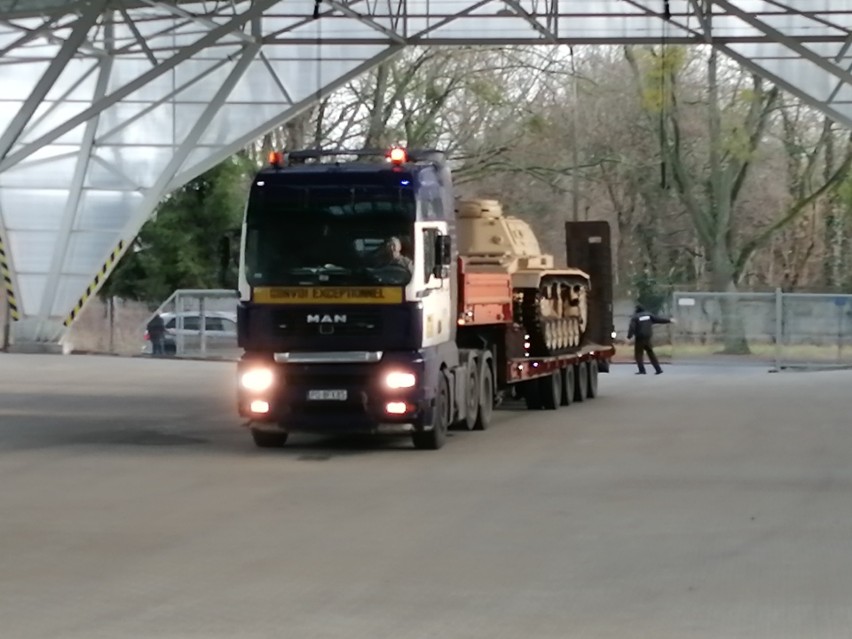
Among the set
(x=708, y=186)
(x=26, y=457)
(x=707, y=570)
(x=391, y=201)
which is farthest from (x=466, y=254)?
(x=708, y=186)

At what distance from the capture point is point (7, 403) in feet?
92.9

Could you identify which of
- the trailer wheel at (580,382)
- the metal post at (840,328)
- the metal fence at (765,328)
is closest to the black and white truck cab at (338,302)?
the trailer wheel at (580,382)

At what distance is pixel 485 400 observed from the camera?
78.6ft

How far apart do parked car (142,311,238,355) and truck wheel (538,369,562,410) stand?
18569mm

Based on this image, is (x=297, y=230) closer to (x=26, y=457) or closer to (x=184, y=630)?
(x=26, y=457)

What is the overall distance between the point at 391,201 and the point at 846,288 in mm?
44653

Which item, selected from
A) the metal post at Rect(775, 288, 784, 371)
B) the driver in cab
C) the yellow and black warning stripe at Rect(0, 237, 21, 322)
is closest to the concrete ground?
the driver in cab

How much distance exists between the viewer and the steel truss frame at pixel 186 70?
113 feet

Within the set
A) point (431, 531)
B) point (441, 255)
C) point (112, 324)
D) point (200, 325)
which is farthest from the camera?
point (112, 324)

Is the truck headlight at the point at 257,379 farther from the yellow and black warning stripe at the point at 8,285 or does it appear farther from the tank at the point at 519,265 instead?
the yellow and black warning stripe at the point at 8,285

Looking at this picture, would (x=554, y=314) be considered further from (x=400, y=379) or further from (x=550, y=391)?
(x=400, y=379)

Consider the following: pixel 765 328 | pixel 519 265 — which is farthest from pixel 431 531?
pixel 765 328

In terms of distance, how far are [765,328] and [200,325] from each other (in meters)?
14.3

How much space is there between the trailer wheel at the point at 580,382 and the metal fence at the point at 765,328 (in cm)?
1392
